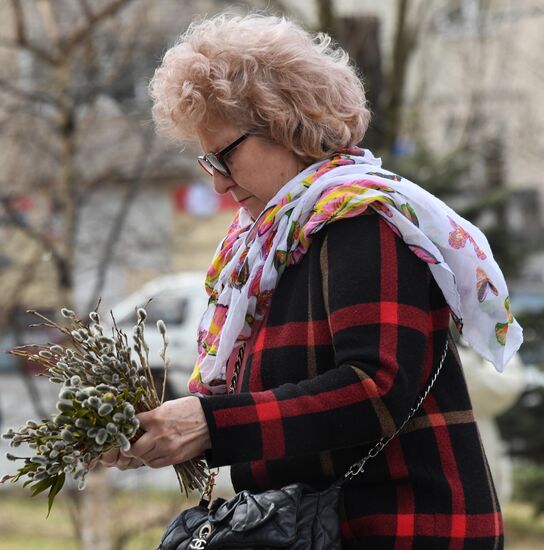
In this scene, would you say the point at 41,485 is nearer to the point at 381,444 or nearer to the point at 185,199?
the point at 381,444

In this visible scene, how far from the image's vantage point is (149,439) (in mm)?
1725

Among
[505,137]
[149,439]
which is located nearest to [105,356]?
[149,439]

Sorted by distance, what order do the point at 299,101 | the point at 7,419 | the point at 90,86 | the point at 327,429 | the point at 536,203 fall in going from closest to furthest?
the point at 327,429, the point at 299,101, the point at 90,86, the point at 7,419, the point at 536,203

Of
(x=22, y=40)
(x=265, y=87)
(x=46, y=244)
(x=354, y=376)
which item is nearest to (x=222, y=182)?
(x=265, y=87)

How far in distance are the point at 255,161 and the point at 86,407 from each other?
0.58 m

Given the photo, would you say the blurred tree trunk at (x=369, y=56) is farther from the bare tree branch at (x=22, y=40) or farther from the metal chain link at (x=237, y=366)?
the metal chain link at (x=237, y=366)

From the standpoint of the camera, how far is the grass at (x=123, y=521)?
642 cm

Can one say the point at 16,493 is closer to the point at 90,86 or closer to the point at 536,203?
the point at 90,86

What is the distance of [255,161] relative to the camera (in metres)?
2.00

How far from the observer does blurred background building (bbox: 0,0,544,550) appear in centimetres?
608

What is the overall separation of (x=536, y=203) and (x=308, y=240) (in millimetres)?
16413

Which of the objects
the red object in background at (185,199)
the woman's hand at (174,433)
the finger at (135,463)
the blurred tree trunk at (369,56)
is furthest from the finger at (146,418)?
the red object in background at (185,199)

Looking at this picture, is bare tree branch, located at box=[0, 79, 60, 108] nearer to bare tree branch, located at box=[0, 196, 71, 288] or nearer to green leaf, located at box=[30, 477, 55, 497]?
bare tree branch, located at box=[0, 196, 71, 288]

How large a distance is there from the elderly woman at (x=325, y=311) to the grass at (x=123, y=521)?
4.48 meters
